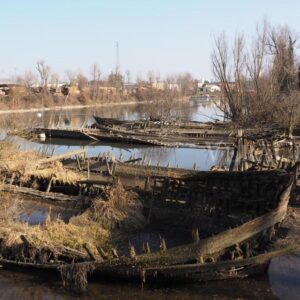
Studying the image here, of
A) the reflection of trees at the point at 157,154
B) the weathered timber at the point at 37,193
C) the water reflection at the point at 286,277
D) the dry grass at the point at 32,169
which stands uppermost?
the dry grass at the point at 32,169

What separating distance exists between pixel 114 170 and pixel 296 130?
26823 mm

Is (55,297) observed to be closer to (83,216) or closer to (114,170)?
(83,216)

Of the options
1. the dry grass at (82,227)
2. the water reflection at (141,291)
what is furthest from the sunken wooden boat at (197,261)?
the dry grass at (82,227)

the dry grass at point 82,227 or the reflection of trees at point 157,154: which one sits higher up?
the dry grass at point 82,227

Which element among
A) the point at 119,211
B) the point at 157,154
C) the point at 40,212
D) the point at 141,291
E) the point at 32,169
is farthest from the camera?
the point at 157,154

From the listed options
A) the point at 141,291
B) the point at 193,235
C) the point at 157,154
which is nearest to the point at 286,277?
the point at 193,235

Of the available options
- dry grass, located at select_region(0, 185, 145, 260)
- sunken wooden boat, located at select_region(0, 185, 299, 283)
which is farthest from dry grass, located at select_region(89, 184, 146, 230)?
sunken wooden boat, located at select_region(0, 185, 299, 283)

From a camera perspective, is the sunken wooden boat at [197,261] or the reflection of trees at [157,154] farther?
the reflection of trees at [157,154]

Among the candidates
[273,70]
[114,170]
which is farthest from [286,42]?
[114,170]

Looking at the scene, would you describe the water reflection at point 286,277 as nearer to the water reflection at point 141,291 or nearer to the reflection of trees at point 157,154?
the water reflection at point 141,291

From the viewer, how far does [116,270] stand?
1044cm

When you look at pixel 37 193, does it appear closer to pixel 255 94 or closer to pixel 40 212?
pixel 40 212

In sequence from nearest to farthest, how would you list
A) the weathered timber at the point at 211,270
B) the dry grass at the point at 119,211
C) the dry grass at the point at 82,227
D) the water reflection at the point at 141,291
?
1. the weathered timber at the point at 211,270
2. the water reflection at the point at 141,291
3. the dry grass at the point at 82,227
4. the dry grass at the point at 119,211

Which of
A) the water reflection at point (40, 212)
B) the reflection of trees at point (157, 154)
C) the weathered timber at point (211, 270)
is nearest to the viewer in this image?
the weathered timber at point (211, 270)
